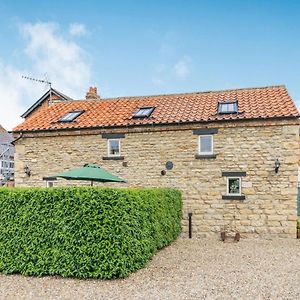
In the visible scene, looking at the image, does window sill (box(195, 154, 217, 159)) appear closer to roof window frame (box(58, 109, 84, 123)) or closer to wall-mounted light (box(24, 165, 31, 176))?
roof window frame (box(58, 109, 84, 123))

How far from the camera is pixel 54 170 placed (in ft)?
46.5

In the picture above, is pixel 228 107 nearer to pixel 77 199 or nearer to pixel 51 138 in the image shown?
pixel 51 138

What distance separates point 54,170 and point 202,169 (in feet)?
20.9

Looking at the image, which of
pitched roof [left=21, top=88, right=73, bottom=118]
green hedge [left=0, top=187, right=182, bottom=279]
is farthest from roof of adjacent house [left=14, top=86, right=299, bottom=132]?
green hedge [left=0, top=187, right=182, bottom=279]

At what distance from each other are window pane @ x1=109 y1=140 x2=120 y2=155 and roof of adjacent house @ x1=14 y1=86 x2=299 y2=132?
0.74 metres

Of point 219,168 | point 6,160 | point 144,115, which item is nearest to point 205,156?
point 219,168

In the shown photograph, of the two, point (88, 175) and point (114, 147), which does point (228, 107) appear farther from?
point (88, 175)

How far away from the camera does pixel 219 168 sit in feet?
41.2

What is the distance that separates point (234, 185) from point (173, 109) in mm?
4254

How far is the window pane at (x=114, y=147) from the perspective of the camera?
45.0ft

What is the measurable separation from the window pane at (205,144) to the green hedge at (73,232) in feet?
19.3

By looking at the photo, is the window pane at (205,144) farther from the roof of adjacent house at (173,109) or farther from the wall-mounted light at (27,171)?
the wall-mounted light at (27,171)

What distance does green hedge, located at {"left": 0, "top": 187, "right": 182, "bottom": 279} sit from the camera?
6.62 metres

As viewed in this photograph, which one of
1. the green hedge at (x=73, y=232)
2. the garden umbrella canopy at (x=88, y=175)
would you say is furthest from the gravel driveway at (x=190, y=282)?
the garden umbrella canopy at (x=88, y=175)
